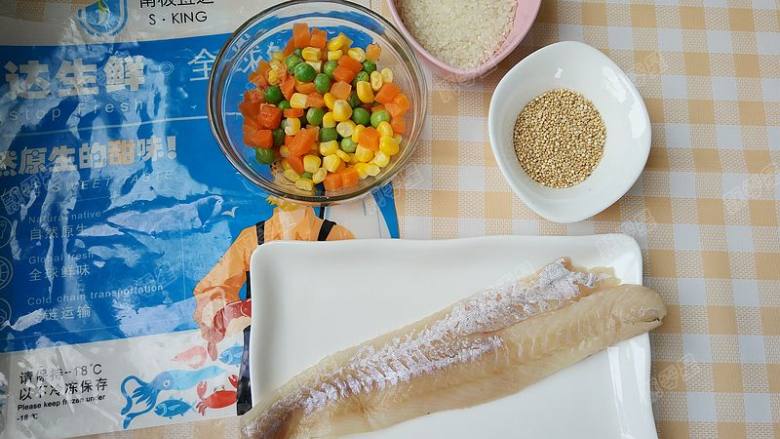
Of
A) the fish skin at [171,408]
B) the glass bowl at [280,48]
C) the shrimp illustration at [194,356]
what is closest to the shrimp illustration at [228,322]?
the shrimp illustration at [194,356]

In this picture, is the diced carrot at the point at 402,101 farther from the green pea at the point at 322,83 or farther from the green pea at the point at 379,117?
the green pea at the point at 322,83

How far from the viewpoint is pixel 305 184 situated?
156cm

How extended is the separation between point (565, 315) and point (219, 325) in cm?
86

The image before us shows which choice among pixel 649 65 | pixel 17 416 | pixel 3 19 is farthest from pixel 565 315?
pixel 3 19

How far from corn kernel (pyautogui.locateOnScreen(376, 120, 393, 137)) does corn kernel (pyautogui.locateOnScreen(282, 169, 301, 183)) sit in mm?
236

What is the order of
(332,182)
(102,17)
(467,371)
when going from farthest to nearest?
(102,17)
(332,182)
(467,371)

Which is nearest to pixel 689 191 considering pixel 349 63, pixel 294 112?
pixel 349 63

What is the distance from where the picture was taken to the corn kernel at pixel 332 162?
1533mm

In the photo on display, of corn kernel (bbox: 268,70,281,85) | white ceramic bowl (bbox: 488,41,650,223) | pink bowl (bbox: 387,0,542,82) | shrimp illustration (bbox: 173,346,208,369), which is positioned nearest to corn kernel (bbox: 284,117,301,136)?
corn kernel (bbox: 268,70,281,85)

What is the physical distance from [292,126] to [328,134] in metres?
0.09

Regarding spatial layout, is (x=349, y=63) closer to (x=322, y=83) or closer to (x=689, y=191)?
(x=322, y=83)

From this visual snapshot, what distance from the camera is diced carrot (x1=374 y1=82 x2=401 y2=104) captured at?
5.14ft

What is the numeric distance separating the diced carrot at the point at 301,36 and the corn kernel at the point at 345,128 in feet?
0.79

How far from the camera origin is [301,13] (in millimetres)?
1659
